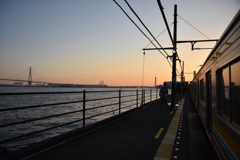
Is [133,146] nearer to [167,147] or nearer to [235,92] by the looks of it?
[167,147]

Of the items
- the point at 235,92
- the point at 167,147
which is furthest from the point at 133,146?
the point at 235,92

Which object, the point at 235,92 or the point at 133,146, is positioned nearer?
the point at 235,92

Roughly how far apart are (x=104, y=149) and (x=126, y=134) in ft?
4.58

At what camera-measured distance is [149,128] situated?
19.4 ft

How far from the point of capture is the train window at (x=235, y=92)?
229 centimetres

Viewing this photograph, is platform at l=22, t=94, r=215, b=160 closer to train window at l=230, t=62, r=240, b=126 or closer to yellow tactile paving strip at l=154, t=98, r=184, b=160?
yellow tactile paving strip at l=154, t=98, r=184, b=160

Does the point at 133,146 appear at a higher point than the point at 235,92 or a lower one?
lower

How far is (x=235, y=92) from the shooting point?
94.4 inches

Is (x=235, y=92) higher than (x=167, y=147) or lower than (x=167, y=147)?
higher

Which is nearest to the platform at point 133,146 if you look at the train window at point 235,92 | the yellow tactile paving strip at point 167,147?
the yellow tactile paving strip at point 167,147

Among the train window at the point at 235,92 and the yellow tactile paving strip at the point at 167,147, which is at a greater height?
the train window at the point at 235,92

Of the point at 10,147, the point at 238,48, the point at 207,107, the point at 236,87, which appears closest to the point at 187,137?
the point at 207,107

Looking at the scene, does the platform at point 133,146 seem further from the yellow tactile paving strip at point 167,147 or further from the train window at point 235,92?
the train window at point 235,92

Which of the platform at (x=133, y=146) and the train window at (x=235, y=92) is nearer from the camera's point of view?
the train window at (x=235, y=92)
